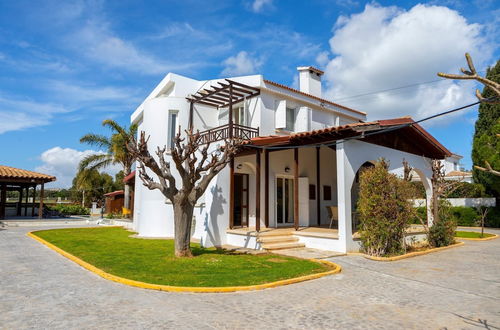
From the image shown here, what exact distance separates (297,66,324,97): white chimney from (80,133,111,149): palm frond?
55.9 ft

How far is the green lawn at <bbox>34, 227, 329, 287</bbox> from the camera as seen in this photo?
24.5ft

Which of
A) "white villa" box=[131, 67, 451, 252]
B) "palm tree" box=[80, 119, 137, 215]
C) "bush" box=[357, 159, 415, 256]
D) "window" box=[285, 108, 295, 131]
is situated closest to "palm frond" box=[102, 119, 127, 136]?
"palm tree" box=[80, 119, 137, 215]

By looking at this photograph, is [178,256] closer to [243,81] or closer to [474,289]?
[474,289]

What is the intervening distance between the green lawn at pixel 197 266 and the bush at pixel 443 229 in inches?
244

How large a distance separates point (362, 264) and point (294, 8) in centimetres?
941

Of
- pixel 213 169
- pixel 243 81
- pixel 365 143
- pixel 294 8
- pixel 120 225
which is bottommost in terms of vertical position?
pixel 120 225

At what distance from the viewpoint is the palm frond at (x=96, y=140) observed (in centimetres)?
2793

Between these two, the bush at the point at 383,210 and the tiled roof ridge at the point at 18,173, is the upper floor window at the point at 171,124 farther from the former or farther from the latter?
the tiled roof ridge at the point at 18,173

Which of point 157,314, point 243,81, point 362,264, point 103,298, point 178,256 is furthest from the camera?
point 243,81

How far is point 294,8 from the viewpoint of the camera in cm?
1282

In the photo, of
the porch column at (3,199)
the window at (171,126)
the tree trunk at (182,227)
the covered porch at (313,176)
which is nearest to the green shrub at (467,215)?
the covered porch at (313,176)

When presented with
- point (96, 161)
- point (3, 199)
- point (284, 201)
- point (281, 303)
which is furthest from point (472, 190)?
point (3, 199)

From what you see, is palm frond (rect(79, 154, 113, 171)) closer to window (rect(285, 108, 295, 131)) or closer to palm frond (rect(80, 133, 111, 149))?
palm frond (rect(80, 133, 111, 149))

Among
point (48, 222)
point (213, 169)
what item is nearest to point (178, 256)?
point (213, 169)
